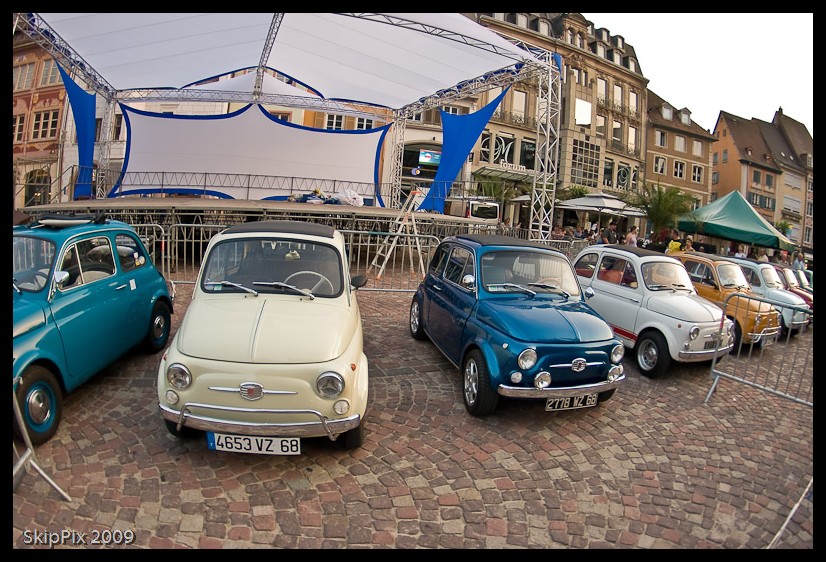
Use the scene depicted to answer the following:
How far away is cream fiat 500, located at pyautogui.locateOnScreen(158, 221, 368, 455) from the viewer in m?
3.36

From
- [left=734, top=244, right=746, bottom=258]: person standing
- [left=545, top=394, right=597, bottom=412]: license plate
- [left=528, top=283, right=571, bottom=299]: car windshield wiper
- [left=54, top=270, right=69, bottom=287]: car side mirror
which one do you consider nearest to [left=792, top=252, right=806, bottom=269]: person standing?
[left=734, top=244, right=746, bottom=258]: person standing

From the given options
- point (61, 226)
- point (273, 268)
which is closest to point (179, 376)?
point (273, 268)

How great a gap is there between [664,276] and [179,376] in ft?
22.2

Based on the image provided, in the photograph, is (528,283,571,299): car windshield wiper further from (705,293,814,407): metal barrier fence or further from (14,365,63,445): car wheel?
(14,365,63,445): car wheel

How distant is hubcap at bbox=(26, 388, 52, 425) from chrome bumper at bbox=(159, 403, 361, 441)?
3.63 feet

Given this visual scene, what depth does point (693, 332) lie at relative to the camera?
611 centimetres

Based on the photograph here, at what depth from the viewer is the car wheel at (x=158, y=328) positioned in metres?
5.61

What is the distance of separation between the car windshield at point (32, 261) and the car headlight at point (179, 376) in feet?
5.42

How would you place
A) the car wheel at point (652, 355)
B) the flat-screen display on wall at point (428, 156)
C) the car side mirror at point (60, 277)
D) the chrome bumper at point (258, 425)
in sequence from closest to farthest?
the chrome bumper at point (258, 425)
the car side mirror at point (60, 277)
the car wheel at point (652, 355)
the flat-screen display on wall at point (428, 156)

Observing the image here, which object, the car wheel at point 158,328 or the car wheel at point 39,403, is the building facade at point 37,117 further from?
the car wheel at point 39,403

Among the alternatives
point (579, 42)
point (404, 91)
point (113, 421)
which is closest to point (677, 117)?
point (579, 42)

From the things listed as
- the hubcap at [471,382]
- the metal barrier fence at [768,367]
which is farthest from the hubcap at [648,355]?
the hubcap at [471,382]

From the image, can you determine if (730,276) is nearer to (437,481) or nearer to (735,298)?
(735,298)
